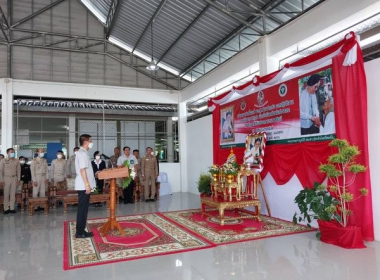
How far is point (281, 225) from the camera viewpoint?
4.75 meters

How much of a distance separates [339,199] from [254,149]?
1.95 meters

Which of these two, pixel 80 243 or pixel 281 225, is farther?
pixel 281 225

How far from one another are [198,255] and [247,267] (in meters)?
0.62

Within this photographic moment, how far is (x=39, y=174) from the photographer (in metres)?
6.96

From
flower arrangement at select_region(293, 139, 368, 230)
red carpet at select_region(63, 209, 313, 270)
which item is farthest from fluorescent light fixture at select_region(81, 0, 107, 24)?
flower arrangement at select_region(293, 139, 368, 230)

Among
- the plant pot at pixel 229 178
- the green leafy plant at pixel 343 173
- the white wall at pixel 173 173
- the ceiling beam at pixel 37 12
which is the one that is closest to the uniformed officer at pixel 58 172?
the white wall at pixel 173 173

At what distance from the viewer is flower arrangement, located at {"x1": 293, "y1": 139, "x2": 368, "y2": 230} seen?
3.61m

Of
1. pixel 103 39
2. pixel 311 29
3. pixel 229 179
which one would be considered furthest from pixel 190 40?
pixel 229 179

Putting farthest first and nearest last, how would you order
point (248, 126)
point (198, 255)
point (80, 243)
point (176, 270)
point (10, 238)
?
point (248, 126) < point (10, 238) < point (80, 243) < point (198, 255) < point (176, 270)

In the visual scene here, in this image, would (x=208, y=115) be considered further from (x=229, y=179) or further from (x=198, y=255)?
(x=198, y=255)

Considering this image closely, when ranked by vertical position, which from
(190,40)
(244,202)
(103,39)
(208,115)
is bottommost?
(244,202)

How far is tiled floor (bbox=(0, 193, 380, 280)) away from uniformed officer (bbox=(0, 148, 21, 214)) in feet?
8.98

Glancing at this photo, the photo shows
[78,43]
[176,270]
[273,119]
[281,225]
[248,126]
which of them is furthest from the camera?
[78,43]

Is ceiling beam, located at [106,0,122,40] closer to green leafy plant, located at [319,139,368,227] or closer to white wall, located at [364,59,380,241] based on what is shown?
white wall, located at [364,59,380,241]
